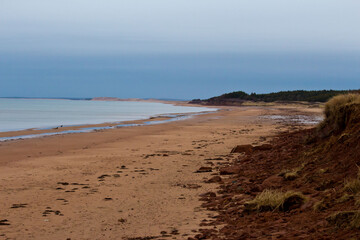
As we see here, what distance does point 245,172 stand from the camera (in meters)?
9.73

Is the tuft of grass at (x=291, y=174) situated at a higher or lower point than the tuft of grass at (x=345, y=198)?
lower

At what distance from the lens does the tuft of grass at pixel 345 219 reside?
184 inches

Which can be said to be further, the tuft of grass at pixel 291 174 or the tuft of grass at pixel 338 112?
the tuft of grass at pixel 338 112

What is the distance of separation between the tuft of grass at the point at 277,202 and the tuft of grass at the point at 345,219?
108 centimetres

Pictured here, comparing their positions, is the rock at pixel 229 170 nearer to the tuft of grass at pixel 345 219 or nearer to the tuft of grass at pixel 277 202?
the tuft of grass at pixel 277 202

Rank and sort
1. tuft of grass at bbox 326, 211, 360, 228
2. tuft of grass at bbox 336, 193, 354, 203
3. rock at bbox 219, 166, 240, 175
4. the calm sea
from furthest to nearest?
1. the calm sea
2. rock at bbox 219, 166, 240, 175
3. tuft of grass at bbox 336, 193, 354, 203
4. tuft of grass at bbox 326, 211, 360, 228

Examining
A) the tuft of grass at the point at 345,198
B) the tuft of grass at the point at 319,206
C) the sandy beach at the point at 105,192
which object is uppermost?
the tuft of grass at the point at 345,198

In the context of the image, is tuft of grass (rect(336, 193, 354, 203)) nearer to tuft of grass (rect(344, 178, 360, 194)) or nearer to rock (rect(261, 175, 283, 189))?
tuft of grass (rect(344, 178, 360, 194))

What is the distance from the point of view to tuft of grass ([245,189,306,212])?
6.14 m

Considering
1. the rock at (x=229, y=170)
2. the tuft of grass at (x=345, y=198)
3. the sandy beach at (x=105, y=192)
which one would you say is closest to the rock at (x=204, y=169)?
the sandy beach at (x=105, y=192)

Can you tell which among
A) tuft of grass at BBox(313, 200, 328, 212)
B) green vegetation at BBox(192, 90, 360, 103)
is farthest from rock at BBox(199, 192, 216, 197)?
green vegetation at BBox(192, 90, 360, 103)

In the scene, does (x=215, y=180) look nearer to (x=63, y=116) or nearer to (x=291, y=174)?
(x=291, y=174)

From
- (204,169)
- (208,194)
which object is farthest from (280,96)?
(208,194)

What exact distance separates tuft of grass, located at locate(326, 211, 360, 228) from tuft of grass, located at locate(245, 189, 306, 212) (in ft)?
3.55
